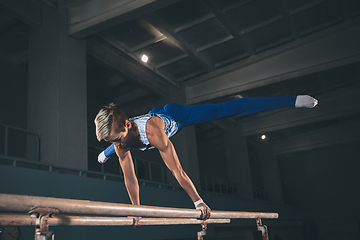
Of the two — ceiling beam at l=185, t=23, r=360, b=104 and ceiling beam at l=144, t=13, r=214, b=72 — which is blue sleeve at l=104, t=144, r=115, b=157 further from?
ceiling beam at l=185, t=23, r=360, b=104

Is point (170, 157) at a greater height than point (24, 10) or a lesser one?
lesser

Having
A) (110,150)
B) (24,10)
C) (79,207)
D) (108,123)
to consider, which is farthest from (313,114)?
(79,207)

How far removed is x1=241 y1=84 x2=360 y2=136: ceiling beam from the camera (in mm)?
11148

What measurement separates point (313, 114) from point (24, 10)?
9.70m

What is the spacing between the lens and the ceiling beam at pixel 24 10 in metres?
5.54

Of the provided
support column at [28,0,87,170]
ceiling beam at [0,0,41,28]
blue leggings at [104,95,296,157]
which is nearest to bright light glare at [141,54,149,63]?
support column at [28,0,87,170]

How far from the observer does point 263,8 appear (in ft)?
24.1

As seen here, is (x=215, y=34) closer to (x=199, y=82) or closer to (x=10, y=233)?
(x=199, y=82)

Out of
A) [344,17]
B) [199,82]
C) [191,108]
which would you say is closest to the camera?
[191,108]

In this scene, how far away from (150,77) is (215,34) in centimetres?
229

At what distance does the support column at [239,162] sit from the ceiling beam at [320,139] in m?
4.05

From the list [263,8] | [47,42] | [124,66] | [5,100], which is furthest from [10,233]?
[263,8]

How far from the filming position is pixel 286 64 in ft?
27.9

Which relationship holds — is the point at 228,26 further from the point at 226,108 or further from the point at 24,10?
the point at 226,108
